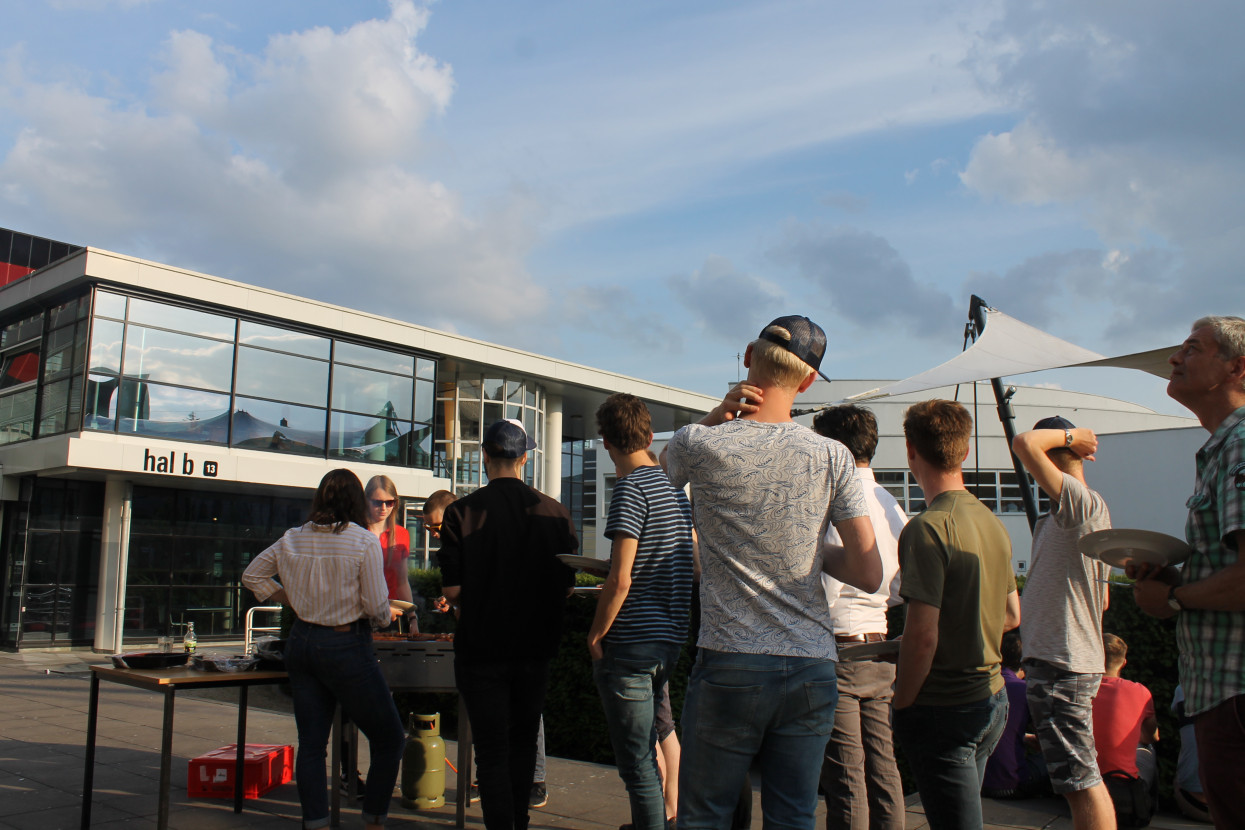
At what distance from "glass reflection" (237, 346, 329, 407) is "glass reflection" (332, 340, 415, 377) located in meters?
0.55

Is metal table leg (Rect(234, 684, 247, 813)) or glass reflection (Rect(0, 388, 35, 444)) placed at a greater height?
glass reflection (Rect(0, 388, 35, 444))

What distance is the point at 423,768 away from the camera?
4988mm

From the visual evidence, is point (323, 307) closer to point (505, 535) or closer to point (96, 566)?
point (96, 566)

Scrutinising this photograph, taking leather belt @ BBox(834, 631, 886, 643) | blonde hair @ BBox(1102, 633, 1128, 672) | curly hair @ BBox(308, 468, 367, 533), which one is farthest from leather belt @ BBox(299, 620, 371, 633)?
blonde hair @ BBox(1102, 633, 1128, 672)

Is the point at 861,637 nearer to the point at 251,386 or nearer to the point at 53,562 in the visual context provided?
the point at 251,386

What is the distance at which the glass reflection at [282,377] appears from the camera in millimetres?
17750

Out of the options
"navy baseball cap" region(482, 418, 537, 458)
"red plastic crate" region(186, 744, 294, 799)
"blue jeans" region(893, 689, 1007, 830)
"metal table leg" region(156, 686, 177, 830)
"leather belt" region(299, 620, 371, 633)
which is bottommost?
"red plastic crate" region(186, 744, 294, 799)

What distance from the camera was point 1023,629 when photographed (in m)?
3.73

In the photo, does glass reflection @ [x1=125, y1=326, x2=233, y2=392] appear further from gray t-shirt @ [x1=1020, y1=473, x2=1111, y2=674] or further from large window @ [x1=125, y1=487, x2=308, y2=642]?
gray t-shirt @ [x1=1020, y1=473, x2=1111, y2=674]

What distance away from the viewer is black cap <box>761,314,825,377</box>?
2436 mm

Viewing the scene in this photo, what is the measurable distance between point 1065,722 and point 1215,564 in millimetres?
1652

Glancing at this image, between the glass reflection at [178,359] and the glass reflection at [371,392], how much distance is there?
2.38 meters

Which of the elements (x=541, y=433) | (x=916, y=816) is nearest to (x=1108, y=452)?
(x=541, y=433)

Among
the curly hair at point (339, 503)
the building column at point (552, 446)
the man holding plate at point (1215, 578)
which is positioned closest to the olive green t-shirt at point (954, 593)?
the man holding plate at point (1215, 578)
